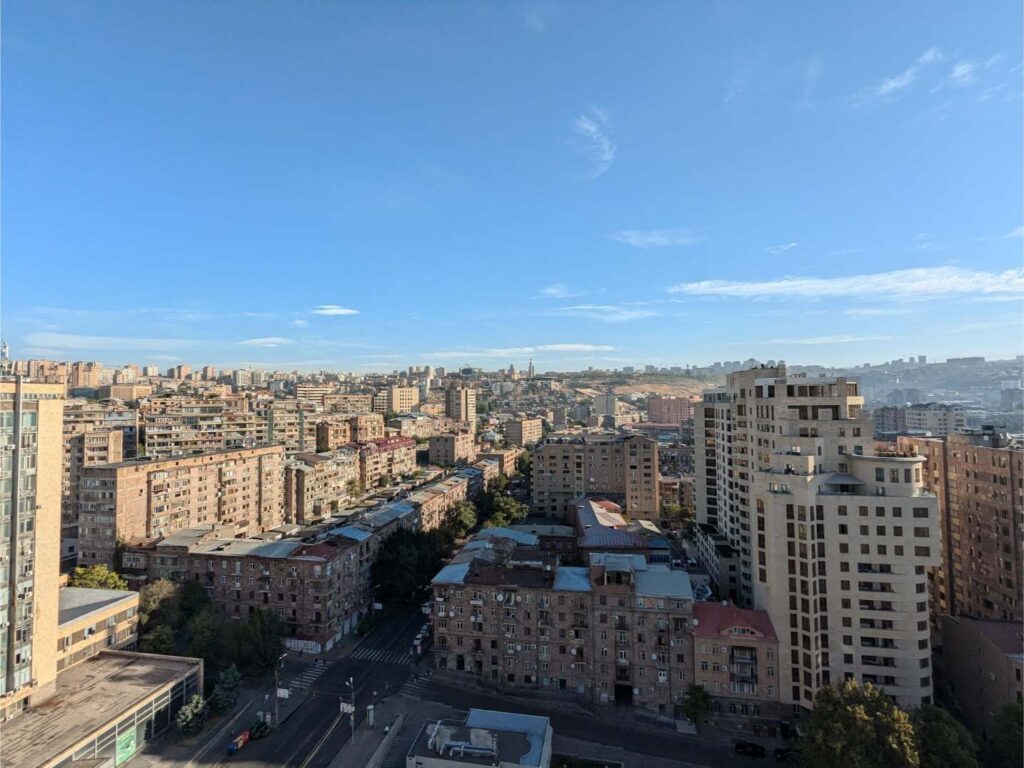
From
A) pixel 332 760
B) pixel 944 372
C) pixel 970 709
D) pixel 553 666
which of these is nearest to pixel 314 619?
pixel 332 760

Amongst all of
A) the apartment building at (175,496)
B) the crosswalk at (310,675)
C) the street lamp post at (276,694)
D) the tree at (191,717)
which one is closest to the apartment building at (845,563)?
the crosswalk at (310,675)

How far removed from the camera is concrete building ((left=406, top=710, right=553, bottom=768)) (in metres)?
33.5

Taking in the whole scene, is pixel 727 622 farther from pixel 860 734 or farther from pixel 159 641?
pixel 159 641

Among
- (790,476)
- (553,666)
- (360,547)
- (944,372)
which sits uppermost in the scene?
(944,372)

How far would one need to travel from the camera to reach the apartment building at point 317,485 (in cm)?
9312

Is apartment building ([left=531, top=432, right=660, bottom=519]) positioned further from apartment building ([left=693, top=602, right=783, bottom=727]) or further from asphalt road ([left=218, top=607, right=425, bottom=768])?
apartment building ([left=693, top=602, right=783, bottom=727])

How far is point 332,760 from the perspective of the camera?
123ft

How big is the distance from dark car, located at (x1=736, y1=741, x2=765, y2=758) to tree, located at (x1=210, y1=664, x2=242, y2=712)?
1552 inches

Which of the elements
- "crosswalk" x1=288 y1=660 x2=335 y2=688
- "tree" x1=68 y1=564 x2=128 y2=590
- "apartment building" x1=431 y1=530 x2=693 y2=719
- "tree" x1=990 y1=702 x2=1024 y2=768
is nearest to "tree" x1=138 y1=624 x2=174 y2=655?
"crosswalk" x1=288 y1=660 x2=335 y2=688

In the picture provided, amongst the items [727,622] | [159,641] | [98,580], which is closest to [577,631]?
[727,622]

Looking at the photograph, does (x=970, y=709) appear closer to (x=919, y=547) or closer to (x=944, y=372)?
(x=919, y=547)

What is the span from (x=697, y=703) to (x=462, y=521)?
160 ft

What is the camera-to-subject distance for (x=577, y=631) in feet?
149

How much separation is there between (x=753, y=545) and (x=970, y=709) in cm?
2124
